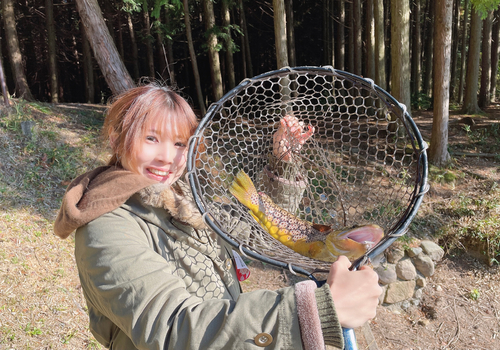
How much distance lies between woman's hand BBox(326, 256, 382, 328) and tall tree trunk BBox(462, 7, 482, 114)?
987 cm

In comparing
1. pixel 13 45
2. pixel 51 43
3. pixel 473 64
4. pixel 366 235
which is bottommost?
pixel 366 235

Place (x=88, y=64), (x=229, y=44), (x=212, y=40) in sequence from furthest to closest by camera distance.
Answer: (x=88, y=64) → (x=229, y=44) → (x=212, y=40)

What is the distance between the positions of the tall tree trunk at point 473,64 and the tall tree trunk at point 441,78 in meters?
3.58

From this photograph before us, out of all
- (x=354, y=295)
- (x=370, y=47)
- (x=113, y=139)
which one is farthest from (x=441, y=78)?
(x=354, y=295)

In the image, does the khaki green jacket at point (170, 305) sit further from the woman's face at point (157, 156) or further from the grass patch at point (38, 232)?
the grass patch at point (38, 232)

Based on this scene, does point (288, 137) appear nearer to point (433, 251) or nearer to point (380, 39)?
point (433, 251)

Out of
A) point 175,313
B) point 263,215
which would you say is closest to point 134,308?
point 175,313

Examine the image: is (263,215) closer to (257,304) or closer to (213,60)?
(257,304)

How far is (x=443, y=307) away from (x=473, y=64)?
23.4 ft

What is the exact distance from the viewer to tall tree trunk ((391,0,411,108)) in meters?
6.06

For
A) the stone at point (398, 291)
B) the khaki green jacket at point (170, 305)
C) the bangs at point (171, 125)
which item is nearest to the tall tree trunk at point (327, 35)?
the stone at point (398, 291)

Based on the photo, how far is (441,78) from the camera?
19.6 feet

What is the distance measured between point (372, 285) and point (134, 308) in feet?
1.88

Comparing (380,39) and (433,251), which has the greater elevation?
(380,39)
